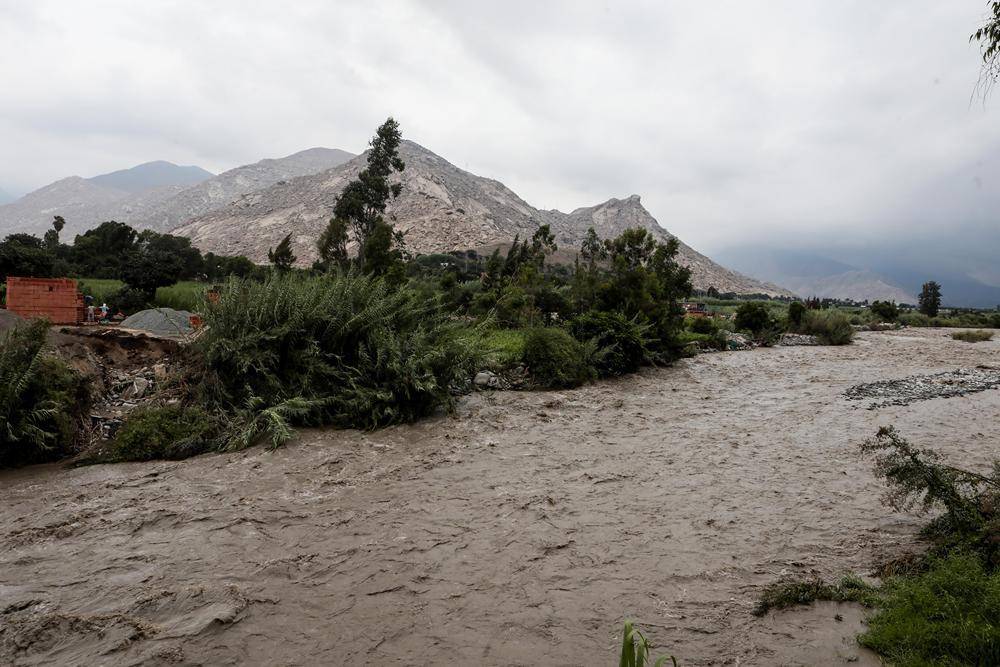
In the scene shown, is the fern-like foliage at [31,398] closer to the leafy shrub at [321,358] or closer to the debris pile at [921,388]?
the leafy shrub at [321,358]

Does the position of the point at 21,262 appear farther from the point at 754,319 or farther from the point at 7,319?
the point at 754,319

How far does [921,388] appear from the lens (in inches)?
504

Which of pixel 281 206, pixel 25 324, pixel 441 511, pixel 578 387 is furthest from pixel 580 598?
pixel 281 206

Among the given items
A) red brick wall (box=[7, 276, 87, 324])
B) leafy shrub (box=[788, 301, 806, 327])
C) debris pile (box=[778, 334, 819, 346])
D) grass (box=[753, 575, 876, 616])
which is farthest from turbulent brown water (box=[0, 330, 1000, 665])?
leafy shrub (box=[788, 301, 806, 327])

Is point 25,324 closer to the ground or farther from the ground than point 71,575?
farther from the ground

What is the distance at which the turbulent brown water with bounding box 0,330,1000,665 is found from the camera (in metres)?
2.98

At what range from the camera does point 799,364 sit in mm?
18000

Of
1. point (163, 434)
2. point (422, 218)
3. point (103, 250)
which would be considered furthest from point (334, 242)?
point (422, 218)

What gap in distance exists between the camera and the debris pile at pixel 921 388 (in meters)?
11.5

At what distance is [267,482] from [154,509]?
108 cm

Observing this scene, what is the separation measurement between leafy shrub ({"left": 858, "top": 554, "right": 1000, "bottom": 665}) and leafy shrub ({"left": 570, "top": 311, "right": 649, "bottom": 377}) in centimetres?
1113

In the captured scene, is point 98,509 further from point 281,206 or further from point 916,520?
point 281,206

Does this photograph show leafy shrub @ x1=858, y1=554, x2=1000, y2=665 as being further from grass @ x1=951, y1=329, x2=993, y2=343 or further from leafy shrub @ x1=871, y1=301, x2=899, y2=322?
leafy shrub @ x1=871, y1=301, x2=899, y2=322

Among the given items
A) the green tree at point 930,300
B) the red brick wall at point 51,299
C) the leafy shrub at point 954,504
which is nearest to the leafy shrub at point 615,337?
the leafy shrub at point 954,504
